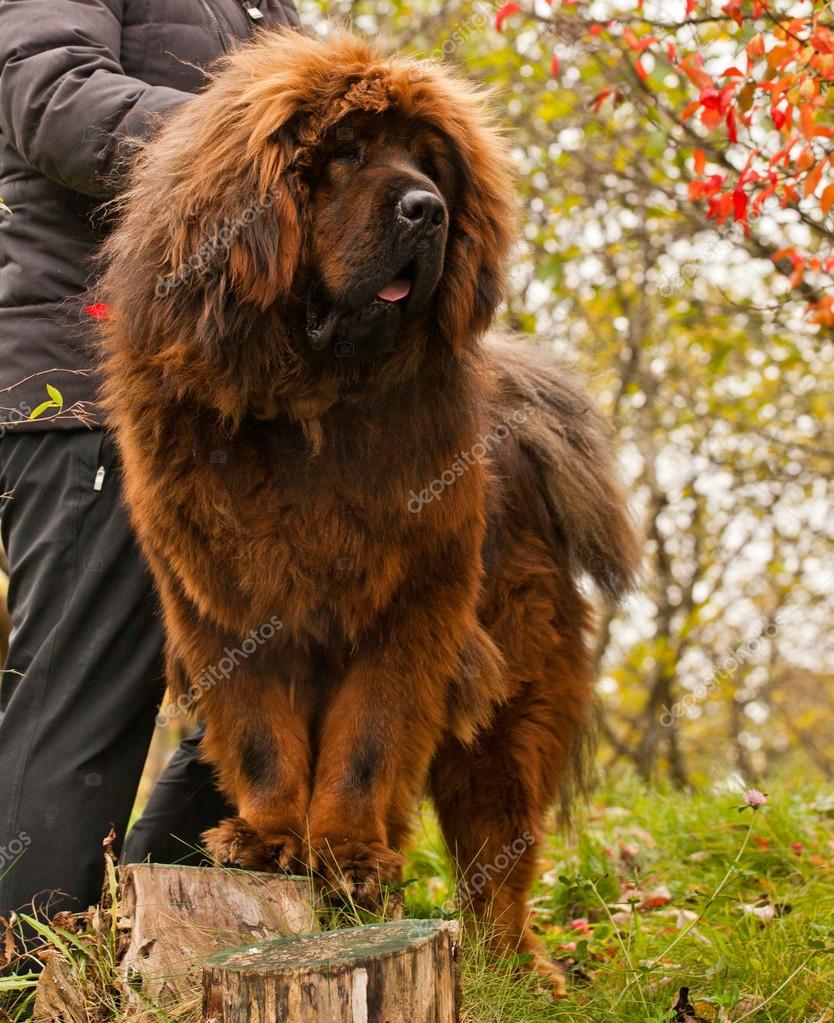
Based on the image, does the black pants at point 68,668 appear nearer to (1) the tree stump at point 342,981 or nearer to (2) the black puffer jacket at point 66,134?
(2) the black puffer jacket at point 66,134

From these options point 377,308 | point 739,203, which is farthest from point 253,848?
point 739,203

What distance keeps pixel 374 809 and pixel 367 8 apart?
7314mm

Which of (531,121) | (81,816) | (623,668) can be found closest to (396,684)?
(81,816)

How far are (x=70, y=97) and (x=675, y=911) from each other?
3.34m

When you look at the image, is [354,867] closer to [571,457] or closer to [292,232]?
[292,232]

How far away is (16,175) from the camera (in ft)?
11.3

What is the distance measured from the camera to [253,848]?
307 cm

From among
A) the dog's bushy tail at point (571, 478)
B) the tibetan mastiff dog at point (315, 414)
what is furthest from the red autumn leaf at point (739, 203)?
the dog's bushy tail at point (571, 478)

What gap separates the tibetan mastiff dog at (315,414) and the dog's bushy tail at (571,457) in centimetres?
64

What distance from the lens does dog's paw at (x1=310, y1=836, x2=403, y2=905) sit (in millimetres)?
3006

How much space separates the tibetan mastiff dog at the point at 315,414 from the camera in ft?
9.97

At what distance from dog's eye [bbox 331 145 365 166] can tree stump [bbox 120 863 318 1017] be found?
189 cm

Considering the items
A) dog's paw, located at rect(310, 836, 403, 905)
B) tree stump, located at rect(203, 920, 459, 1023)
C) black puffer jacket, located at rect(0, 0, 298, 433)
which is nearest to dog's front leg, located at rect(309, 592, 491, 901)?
dog's paw, located at rect(310, 836, 403, 905)

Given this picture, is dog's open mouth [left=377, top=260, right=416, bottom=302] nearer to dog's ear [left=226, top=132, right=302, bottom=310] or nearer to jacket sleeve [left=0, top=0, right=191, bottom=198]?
dog's ear [left=226, top=132, right=302, bottom=310]
